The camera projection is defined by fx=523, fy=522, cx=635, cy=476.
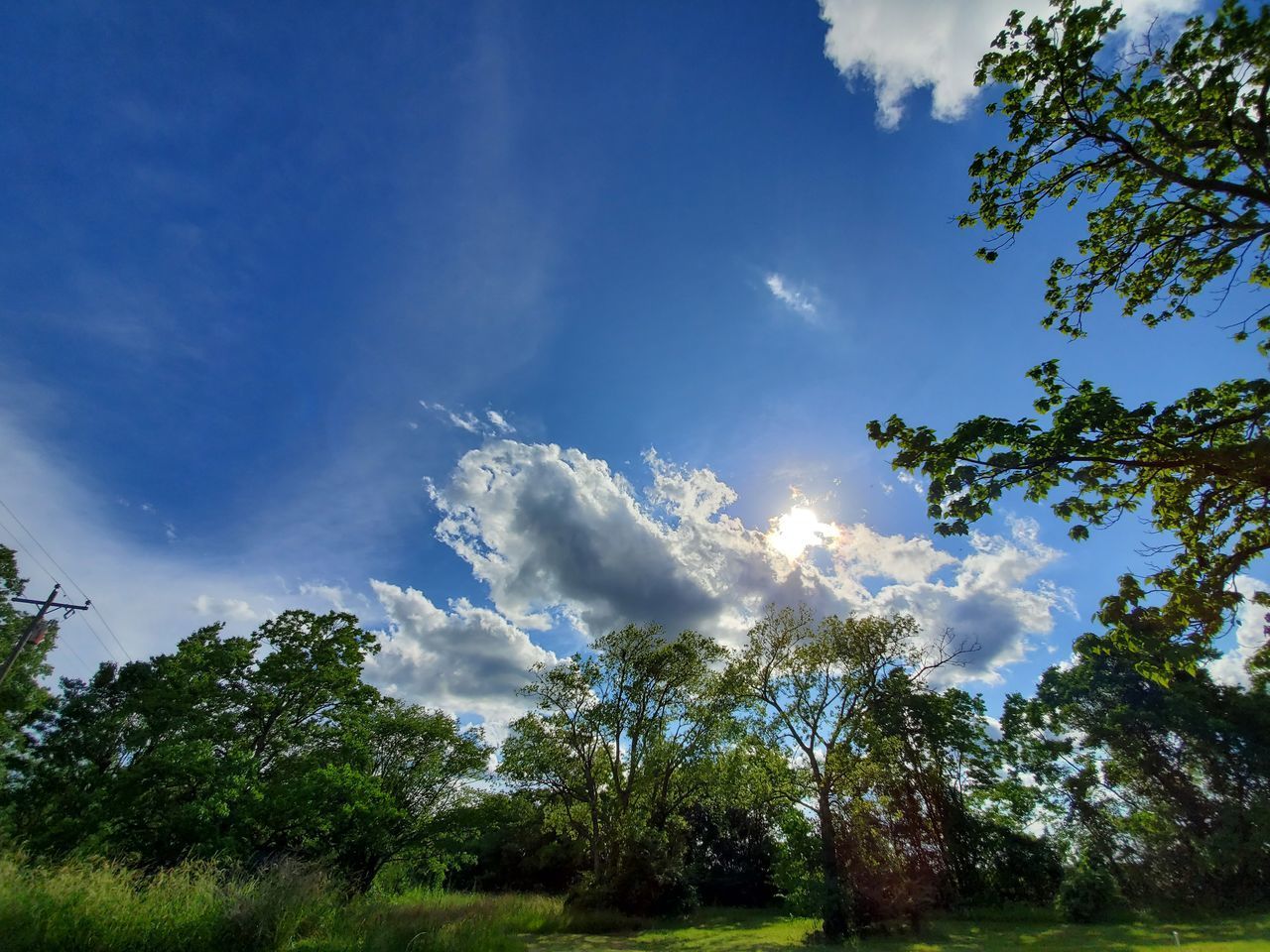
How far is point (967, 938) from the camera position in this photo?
20328 millimetres

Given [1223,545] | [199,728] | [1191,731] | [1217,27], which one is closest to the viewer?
[1217,27]

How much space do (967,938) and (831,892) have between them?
6.36m

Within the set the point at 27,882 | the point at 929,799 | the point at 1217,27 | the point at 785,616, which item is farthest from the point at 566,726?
the point at 1217,27

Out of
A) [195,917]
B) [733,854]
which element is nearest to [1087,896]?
[733,854]

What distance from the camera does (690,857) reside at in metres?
35.8

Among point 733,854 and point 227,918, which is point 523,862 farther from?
point 227,918

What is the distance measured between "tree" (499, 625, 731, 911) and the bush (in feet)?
61.2

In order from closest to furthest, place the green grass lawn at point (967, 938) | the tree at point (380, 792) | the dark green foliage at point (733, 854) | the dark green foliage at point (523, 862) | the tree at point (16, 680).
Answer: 1. the green grass lawn at point (967, 938)
2. the tree at point (380, 792)
3. the tree at point (16, 680)
4. the dark green foliage at point (523, 862)
5. the dark green foliage at point (733, 854)

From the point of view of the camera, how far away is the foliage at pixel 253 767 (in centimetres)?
1720

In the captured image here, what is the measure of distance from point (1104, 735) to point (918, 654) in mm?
14677

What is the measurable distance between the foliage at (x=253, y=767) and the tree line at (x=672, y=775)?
0.31 ft

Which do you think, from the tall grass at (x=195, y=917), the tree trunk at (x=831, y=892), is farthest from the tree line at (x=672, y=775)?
the tall grass at (x=195, y=917)

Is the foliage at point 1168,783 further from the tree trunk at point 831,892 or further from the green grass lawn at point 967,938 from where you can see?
the tree trunk at point 831,892

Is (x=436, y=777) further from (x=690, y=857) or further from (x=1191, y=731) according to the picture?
(x=1191, y=731)
